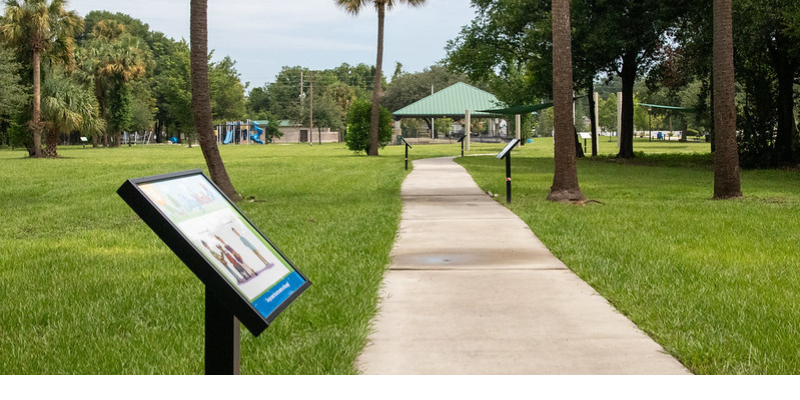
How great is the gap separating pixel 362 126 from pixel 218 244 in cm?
4197

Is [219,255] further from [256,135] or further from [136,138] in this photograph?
[136,138]

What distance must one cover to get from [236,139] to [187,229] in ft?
314

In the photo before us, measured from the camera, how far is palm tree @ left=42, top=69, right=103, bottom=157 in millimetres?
45219

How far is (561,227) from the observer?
39.9 feet

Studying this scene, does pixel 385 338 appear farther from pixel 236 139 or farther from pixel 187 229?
pixel 236 139

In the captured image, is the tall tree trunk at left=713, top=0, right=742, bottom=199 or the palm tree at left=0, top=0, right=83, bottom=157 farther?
the palm tree at left=0, top=0, right=83, bottom=157

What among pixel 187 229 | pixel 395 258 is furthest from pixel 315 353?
pixel 395 258

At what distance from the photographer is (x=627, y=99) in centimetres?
3522

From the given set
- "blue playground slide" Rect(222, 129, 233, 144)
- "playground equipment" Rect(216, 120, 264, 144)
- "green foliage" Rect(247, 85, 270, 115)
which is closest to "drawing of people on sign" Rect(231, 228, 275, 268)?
"playground equipment" Rect(216, 120, 264, 144)

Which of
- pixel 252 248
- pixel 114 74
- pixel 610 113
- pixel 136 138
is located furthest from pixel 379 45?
pixel 136 138

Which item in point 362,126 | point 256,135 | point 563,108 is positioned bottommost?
point 563,108

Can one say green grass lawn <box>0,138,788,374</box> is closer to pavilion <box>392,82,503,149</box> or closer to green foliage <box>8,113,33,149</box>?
green foliage <box>8,113,33,149</box>

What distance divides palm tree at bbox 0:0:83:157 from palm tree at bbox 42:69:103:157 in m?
0.63

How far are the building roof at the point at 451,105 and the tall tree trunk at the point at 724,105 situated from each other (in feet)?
148
